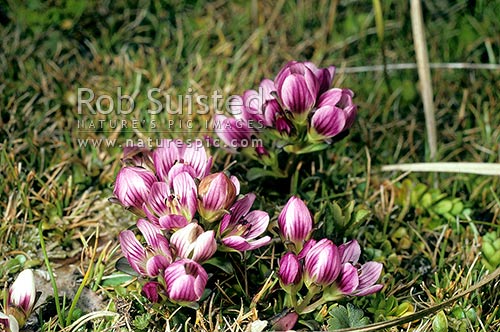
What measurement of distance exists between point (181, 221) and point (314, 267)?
289 mm

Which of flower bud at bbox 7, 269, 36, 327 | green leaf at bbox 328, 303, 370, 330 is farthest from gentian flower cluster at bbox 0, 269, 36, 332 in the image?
green leaf at bbox 328, 303, 370, 330

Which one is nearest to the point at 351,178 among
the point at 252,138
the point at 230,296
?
the point at 252,138

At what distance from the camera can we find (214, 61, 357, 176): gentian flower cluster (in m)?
1.86

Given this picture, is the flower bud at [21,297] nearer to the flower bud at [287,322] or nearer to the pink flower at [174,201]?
the pink flower at [174,201]

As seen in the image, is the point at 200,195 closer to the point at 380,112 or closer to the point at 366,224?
the point at 366,224

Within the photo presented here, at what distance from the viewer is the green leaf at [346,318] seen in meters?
1.68

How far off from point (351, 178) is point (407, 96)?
61 centimetres

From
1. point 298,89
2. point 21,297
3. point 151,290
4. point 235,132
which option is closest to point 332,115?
point 298,89

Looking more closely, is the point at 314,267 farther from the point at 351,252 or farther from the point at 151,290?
the point at 151,290

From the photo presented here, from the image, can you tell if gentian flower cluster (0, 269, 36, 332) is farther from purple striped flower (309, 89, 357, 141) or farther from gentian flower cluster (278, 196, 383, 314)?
purple striped flower (309, 89, 357, 141)

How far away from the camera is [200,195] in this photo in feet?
5.44

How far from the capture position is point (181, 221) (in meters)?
1.62

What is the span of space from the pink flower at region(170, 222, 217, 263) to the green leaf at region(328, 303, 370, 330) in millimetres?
299

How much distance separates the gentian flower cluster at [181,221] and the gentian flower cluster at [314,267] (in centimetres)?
6
